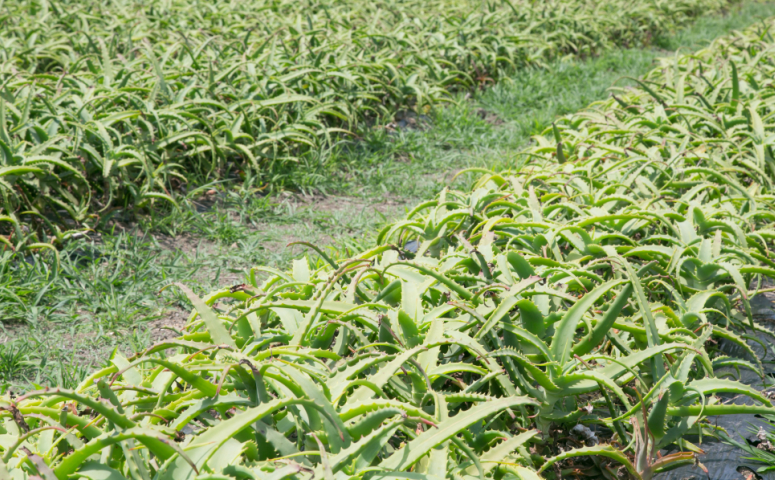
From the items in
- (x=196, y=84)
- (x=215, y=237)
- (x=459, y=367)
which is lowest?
(x=215, y=237)

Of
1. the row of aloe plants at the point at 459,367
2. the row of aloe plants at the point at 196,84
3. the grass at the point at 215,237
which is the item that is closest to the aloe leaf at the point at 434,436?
the row of aloe plants at the point at 459,367

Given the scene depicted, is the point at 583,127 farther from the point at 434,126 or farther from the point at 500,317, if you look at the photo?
the point at 500,317

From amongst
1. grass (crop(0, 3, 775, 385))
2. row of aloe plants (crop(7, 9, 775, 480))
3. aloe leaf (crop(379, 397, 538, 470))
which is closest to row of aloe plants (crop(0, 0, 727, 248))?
grass (crop(0, 3, 775, 385))

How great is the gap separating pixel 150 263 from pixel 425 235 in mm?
1388

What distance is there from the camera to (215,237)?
121 inches

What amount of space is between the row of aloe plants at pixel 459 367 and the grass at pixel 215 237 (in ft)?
1.31

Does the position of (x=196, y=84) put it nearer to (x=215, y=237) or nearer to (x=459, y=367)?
(x=215, y=237)

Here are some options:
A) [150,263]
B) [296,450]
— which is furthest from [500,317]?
[150,263]

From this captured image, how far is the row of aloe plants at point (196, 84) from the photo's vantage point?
2.86 m

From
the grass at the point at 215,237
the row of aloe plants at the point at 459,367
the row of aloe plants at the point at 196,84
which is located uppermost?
the row of aloe plants at the point at 196,84

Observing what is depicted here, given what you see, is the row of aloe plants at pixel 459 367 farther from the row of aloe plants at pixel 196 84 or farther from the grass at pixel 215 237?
the row of aloe plants at pixel 196 84

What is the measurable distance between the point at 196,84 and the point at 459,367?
9.28 ft

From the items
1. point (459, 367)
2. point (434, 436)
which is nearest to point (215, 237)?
point (459, 367)

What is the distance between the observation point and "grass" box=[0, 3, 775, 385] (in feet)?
7.60
